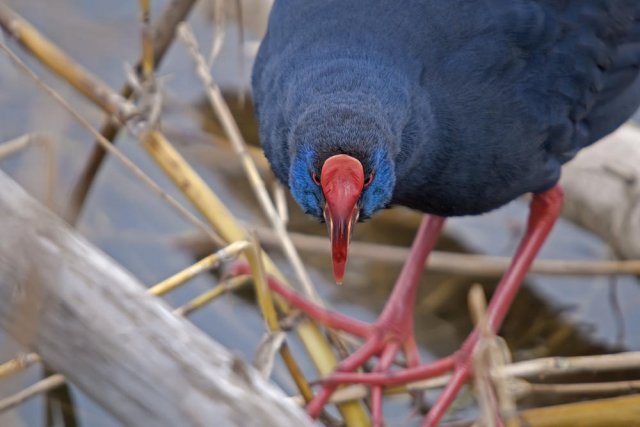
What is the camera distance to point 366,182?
1807 mm

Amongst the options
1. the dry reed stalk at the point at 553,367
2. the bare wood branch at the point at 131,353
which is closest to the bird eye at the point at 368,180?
the dry reed stalk at the point at 553,367

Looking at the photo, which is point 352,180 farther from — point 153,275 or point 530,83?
point 153,275

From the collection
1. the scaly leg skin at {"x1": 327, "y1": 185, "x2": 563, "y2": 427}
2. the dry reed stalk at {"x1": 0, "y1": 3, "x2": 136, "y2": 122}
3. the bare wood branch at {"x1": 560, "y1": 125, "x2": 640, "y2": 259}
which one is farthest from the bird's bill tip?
the bare wood branch at {"x1": 560, "y1": 125, "x2": 640, "y2": 259}

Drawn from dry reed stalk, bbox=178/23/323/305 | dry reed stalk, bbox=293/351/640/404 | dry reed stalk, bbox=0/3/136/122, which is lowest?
dry reed stalk, bbox=293/351/640/404

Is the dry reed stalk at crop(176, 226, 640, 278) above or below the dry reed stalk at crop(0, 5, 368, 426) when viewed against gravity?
below

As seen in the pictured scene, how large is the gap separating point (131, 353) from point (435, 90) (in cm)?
104

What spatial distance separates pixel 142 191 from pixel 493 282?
1.05 metres

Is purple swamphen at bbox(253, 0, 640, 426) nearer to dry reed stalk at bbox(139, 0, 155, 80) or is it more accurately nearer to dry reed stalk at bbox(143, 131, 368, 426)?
dry reed stalk at bbox(143, 131, 368, 426)

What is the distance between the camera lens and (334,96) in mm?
1807

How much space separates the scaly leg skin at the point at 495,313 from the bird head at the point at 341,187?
47cm

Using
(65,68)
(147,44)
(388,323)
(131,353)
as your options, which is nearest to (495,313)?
(388,323)

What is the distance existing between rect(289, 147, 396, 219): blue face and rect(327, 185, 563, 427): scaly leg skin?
0.47 meters

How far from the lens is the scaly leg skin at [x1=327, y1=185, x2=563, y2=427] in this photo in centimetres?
230

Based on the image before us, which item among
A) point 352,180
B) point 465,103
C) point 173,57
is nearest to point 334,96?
point 352,180
